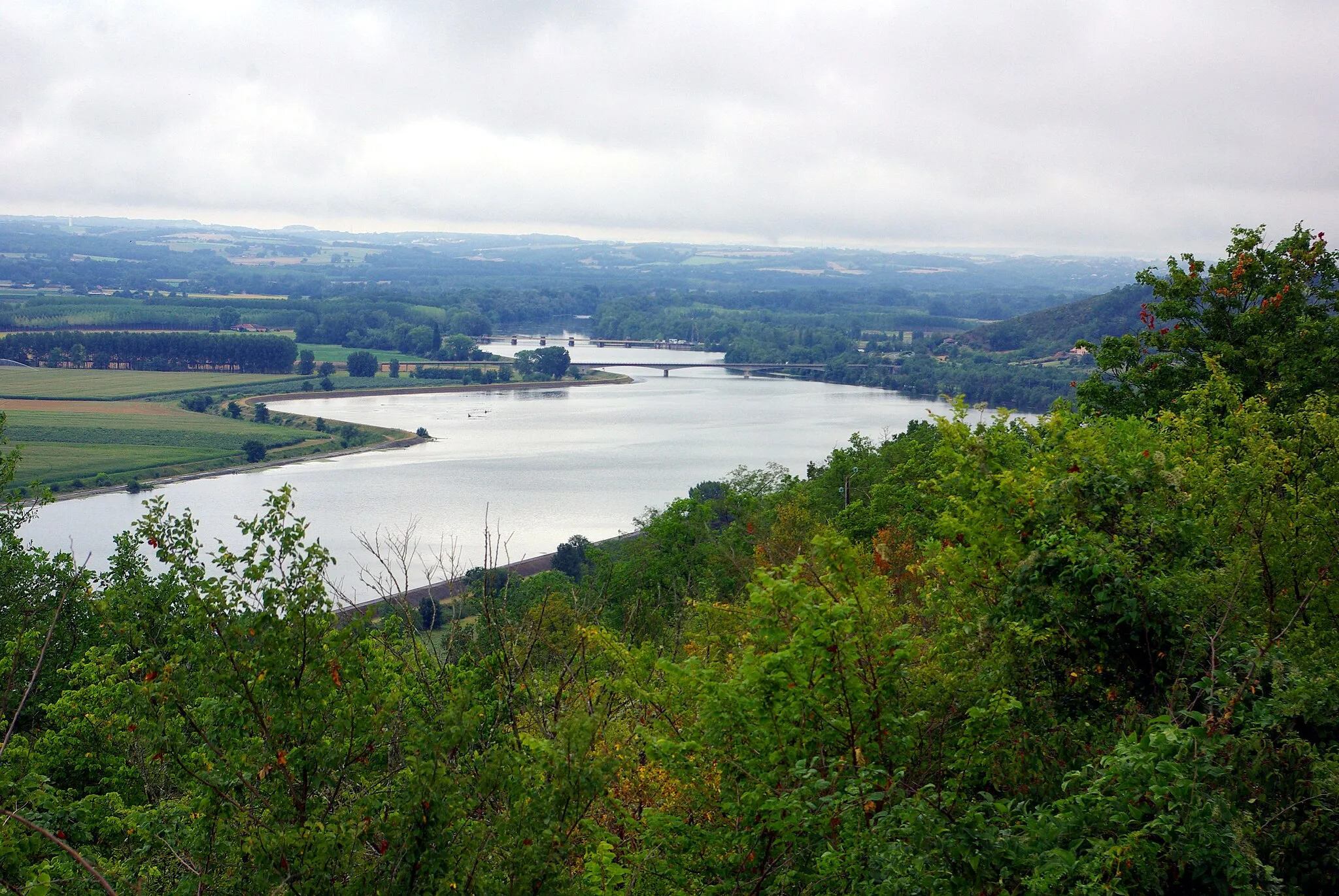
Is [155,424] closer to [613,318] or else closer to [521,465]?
[521,465]

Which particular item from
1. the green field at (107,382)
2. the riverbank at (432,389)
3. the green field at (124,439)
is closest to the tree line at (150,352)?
the green field at (107,382)

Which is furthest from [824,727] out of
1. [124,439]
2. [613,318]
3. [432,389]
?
[613,318]

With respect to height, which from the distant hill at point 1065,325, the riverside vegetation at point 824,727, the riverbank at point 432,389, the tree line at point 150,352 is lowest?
the riverbank at point 432,389

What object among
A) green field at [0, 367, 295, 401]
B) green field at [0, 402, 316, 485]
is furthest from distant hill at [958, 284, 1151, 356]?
green field at [0, 367, 295, 401]

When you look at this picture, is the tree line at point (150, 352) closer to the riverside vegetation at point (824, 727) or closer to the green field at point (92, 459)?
the green field at point (92, 459)

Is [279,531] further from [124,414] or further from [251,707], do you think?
[124,414]
